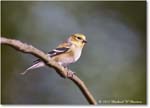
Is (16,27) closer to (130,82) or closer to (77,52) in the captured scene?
(77,52)

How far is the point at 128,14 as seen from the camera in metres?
2.01

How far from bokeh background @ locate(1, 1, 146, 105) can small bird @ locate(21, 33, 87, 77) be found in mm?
24

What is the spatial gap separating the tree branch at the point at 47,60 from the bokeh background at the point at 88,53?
0.9 inches

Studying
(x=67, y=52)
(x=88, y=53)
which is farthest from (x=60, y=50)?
(x=88, y=53)

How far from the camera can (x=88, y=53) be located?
2.01 metres

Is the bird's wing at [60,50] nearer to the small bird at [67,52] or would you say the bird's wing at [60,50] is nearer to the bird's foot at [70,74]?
the small bird at [67,52]

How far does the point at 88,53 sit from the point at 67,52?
103 mm

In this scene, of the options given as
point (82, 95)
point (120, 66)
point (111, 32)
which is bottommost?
point (82, 95)

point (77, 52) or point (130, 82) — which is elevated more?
point (77, 52)

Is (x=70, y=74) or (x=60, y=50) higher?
(x=60, y=50)

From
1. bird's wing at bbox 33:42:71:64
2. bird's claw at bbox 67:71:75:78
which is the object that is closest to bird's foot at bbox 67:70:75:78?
bird's claw at bbox 67:71:75:78

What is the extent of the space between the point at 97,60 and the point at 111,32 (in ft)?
0.50

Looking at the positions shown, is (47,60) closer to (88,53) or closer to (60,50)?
(60,50)

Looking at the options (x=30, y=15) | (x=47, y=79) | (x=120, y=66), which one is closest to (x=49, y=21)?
(x=30, y=15)
